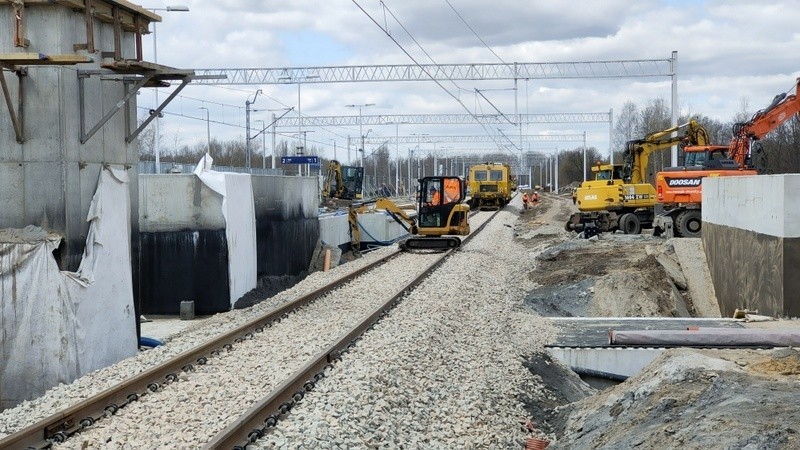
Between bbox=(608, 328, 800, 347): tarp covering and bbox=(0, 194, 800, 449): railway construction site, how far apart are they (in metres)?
0.13

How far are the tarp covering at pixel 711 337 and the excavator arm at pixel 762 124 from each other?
13721 millimetres

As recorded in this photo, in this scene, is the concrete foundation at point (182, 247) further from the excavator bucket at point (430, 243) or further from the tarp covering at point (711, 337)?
the tarp covering at point (711, 337)

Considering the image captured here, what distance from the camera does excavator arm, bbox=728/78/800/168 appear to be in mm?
23719

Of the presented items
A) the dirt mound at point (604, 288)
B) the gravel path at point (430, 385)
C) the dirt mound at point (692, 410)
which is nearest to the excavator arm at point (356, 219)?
the dirt mound at point (604, 288)

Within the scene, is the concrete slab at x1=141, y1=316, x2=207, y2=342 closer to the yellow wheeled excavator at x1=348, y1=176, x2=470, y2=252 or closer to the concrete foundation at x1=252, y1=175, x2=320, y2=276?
the concrete foundation at x1=252, y1=175, x2=320, y2=276

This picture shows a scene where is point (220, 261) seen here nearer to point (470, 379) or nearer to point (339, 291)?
point (339, 291)

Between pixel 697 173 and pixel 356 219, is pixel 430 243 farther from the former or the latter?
pixel 697 173

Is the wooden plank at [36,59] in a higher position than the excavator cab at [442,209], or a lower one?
higher

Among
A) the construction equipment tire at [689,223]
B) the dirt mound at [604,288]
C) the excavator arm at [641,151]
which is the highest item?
the excavator arm at [641,151]

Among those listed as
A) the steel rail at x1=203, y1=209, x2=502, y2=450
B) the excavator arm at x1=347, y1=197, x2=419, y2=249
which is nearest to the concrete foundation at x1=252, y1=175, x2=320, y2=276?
the excavator arm at x1=347, y1=197, x2=419, y2=249

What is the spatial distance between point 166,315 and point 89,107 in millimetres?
7901

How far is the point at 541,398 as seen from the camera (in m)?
10.2

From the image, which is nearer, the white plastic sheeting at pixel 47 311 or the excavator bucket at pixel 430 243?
the white plastic sheeting at pixel 47 311

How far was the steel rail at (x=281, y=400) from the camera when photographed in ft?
23.4
